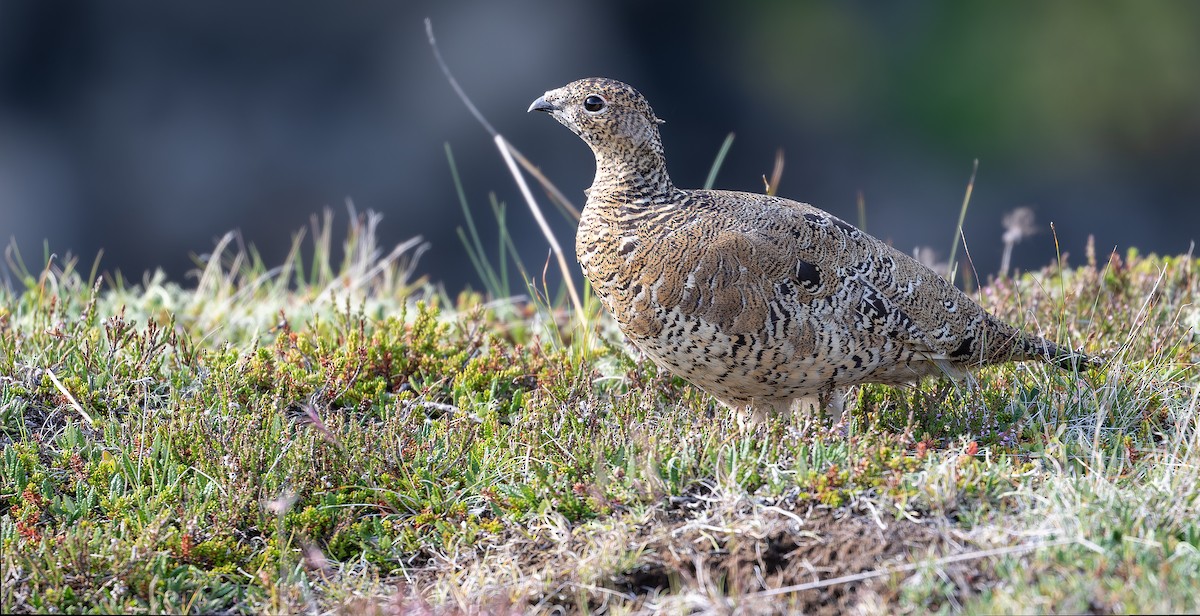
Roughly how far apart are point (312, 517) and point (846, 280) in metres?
1.89

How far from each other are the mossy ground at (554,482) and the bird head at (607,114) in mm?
912

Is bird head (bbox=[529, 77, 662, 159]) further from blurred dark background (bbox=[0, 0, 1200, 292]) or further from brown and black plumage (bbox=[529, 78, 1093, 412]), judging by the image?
blurred dark background (bbox=[0, 0, 1200, 292])

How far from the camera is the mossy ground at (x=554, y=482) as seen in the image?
2.84 metres

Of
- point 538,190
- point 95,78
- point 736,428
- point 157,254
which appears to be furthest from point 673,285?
point 95,78

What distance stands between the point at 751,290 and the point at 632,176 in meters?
0.62

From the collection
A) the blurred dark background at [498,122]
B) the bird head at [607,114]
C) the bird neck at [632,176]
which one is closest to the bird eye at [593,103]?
the bird head at [607,114]

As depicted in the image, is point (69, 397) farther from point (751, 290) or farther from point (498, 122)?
point (498, 122)

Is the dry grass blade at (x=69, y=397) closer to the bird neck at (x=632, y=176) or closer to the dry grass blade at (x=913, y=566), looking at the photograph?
the bird neck at (x=632, y=176)

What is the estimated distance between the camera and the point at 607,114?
3789mm

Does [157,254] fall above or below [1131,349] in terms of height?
below

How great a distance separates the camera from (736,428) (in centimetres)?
361

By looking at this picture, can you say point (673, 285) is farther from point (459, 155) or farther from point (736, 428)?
point (459, 155)

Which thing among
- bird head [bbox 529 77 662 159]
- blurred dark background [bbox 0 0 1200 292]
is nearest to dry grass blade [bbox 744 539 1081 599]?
bird head [bbox 529 77 662 159]

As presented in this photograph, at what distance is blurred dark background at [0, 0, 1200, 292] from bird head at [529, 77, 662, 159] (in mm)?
5853
